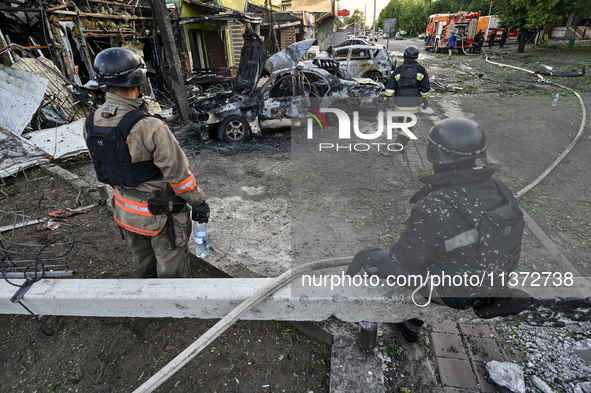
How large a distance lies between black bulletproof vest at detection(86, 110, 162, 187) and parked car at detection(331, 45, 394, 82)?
433 inches

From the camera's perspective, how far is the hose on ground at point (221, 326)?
1.67m

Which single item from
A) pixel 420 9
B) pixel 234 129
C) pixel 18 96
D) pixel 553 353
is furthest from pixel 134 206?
pixel 420 9

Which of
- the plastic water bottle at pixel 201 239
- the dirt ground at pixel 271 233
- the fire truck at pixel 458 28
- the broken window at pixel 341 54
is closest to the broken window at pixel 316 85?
the dirt ground at pixel 271 233

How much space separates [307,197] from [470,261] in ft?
11.0

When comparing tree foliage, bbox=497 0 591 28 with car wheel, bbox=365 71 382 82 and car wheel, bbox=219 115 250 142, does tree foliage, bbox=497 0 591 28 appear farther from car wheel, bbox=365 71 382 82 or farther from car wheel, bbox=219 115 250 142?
car wheel, bbox=219 115 250 142

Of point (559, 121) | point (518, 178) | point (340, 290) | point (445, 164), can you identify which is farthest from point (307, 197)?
point (559, 121)

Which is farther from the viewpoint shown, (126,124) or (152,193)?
(152,193)

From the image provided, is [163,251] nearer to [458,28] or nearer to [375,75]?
[375,75]

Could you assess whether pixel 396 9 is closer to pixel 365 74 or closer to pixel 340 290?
pixel 365 74

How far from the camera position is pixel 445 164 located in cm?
183

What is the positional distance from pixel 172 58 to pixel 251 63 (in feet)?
7.04

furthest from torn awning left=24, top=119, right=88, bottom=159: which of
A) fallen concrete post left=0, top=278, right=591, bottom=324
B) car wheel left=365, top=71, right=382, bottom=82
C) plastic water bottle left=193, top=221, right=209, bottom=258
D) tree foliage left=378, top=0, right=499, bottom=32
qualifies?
tree foliage left=378, top=0, right=499, bottom=32

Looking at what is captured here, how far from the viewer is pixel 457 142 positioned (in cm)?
177

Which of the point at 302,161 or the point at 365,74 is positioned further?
the point at 365,74
